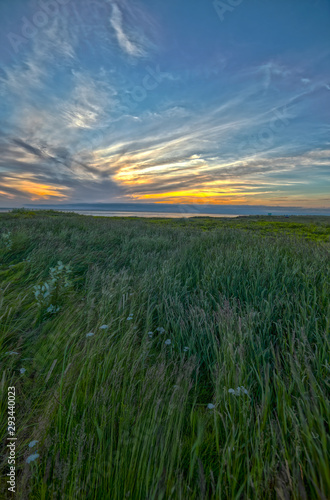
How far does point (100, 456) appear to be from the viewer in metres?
1.16

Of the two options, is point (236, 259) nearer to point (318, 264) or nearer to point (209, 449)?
point (318, 264)

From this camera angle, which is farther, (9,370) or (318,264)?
(318,264)

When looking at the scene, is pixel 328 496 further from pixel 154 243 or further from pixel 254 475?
pixel 154 243

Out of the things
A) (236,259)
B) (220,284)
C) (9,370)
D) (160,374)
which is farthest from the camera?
(236,259)

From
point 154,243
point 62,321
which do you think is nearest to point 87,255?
point 154,243

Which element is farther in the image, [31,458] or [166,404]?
[166,404]

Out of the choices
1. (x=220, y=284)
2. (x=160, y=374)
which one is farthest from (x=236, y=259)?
(x=160, y=374)

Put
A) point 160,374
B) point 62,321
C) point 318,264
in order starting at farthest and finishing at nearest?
point 318,264, point 62,321, point 160,374

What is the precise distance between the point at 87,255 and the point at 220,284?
3.75m

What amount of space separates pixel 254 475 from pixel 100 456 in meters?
0.78

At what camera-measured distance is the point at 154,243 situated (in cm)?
782

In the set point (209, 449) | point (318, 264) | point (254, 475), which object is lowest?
point (209, 449)

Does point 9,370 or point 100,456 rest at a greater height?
point 100,456

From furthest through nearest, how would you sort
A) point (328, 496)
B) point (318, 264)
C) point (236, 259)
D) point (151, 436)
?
point (236, 259), point (318, 264), point (151, 436), point (328, 496)
